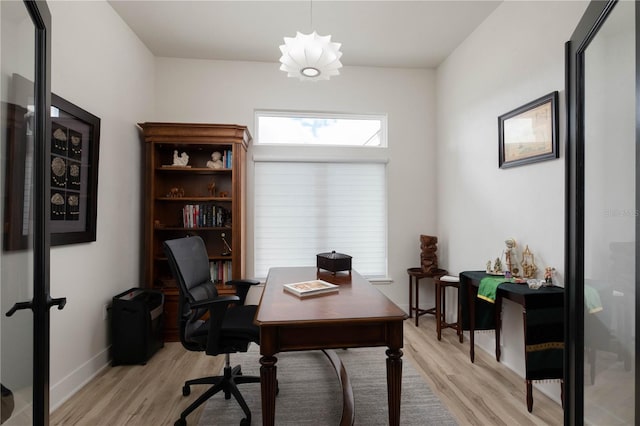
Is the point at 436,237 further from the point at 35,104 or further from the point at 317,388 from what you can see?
the point at 35,104

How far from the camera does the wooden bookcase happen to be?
10.1 ft

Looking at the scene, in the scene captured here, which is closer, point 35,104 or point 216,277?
point 35,104

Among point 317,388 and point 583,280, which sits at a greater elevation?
point 583,280

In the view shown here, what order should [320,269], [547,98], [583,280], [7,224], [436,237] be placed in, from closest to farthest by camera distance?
1. [7,224]
2. [583,280]
3. [547,98]
4. [320,269]
5. [436,237]

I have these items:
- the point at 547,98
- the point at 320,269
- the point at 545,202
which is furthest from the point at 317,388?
the point at 547,98

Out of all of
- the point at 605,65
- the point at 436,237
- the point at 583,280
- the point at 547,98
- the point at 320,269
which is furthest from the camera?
the point at 436,237

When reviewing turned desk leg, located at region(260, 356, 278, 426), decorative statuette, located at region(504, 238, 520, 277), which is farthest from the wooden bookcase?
decorative statuette, located at region(504, 238, 520, 277)

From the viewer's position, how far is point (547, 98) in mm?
2152

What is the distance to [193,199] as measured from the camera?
320 centimetres

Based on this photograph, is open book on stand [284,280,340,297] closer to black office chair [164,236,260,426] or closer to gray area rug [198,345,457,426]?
black office chair [164,236,260,426]

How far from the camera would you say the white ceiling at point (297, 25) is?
2.67 metres

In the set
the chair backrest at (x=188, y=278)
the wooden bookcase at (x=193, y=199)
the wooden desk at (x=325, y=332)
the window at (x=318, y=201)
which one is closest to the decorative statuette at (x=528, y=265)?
the wooden desk at (x=325, y=332)

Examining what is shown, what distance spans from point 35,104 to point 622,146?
87.9 inches

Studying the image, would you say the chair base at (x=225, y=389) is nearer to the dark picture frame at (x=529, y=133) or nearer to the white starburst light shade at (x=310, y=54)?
the white starburst light shade at (x=310, y=54)
